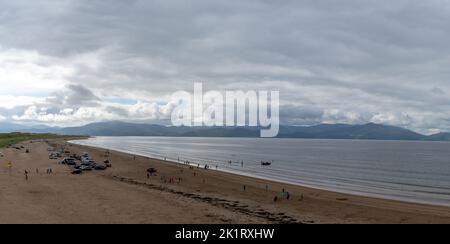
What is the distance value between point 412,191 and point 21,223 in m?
52.8

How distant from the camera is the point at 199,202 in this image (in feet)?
125

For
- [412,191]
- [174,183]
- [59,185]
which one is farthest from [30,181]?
[412,191]
